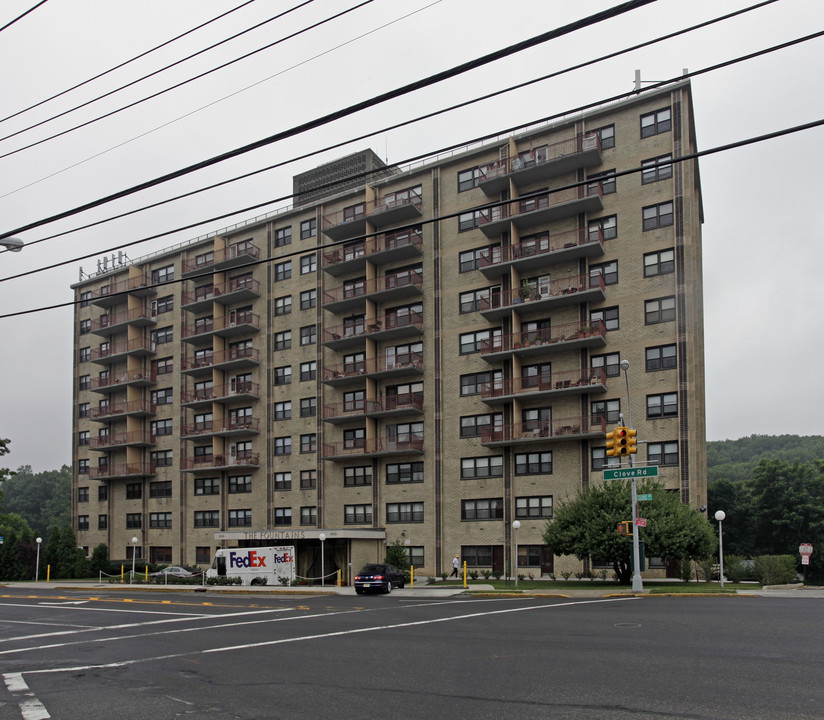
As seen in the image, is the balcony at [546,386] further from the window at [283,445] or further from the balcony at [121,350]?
the balcony at [121,350]

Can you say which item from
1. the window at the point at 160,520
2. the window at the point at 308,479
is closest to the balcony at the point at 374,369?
the window at the point at 308,479

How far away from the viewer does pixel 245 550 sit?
1720 inches

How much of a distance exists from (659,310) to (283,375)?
1154 inches

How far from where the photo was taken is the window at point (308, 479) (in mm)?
55812

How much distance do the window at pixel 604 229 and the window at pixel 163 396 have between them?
3944cm

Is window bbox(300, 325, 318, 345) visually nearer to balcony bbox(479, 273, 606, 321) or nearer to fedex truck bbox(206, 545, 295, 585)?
balcony bbox(479, 273, 606, 321)

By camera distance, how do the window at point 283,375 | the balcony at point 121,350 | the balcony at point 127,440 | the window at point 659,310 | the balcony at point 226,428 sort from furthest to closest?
1. the balcony at point 121,350
2. the balcony at point 127,440
3. the balcony at point 226,428
4. the window at point 283,375
5. the window at point 659,310

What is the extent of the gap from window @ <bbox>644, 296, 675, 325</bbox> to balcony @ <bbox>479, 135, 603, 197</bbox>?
9275mm

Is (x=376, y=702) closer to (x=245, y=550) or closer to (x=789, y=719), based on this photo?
(x=789, y=719)

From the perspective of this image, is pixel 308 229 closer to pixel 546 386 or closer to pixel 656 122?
pixel 546 386

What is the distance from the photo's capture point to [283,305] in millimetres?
59719

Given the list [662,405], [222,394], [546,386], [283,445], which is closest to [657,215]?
[662,405]

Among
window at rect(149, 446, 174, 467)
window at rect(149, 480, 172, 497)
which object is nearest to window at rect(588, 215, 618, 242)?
window at rect(149, 446, 174, 467)

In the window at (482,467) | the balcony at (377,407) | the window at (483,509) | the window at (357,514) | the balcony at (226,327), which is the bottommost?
the window at (357,514)
